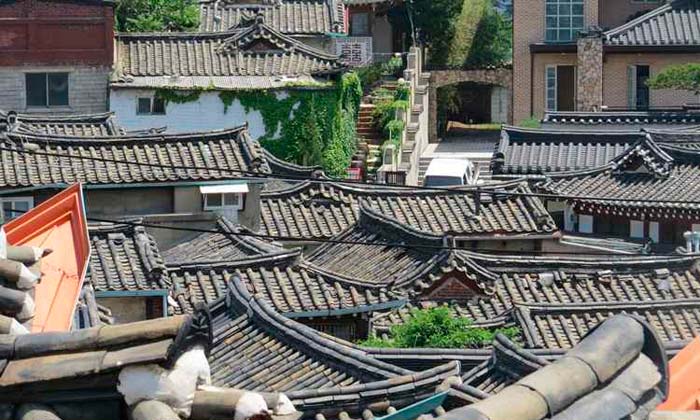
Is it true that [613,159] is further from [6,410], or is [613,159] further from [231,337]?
[6,410]

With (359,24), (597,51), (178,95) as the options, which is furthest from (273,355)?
(359,24)

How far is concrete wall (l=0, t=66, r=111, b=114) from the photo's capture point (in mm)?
48094

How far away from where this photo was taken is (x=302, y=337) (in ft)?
66.6

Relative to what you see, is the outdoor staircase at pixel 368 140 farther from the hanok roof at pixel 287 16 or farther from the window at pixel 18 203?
the window at pixel 18 203

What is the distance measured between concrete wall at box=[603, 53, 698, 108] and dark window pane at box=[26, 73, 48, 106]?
18.3 metres

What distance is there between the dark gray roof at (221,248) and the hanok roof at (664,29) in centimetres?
2585

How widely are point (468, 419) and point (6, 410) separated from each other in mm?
2422

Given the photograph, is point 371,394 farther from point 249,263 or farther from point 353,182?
point 353,182

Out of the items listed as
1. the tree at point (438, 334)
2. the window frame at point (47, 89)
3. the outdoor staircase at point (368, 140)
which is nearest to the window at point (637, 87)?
the outdoor staircase at point (368, 140)

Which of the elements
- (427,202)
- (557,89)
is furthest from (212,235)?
(557,89)

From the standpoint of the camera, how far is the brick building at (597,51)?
57.1 metres

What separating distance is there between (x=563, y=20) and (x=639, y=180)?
20030 mm

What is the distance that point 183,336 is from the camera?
8.10 meters

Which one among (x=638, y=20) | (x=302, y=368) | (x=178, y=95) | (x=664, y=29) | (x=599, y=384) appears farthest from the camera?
(x=638, y=20)
